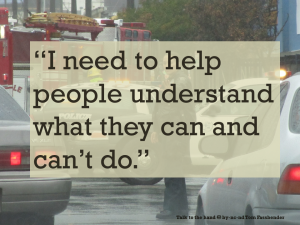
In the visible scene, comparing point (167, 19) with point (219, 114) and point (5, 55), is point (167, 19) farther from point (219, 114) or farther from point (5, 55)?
point (219, 114)

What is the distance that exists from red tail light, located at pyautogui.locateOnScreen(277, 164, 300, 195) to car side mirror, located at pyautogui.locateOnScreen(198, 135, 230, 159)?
1.18 m

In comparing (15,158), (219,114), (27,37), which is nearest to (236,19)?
(27,37)

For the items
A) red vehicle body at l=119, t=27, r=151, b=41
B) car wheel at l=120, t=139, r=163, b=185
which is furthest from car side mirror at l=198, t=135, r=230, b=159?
red vehicle body at l=119, t=27, r=151, b=41

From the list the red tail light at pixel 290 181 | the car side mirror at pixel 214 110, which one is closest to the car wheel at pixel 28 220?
the red tail light at pixel 290 181

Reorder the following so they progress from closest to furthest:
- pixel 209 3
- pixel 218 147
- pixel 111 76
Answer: pixel 218 147 < pixel 111 76 < pixel 209 3

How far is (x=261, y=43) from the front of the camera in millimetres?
27797

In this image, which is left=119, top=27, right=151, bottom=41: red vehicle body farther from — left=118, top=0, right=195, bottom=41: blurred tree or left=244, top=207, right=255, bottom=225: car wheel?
left=118, top=0, right=195, bottom=41: blurred tree

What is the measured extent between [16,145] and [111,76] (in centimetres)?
1045

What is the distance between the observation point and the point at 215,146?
4738mm

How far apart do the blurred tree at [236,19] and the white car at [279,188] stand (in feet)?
78.9

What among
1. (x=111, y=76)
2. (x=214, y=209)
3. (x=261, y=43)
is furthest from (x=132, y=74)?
(x=214, y=209)

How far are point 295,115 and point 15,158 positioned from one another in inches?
114

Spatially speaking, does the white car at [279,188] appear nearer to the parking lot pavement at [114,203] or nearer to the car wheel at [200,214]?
the car wheel at [200,214]

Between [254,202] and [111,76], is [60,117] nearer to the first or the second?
[111,76]
